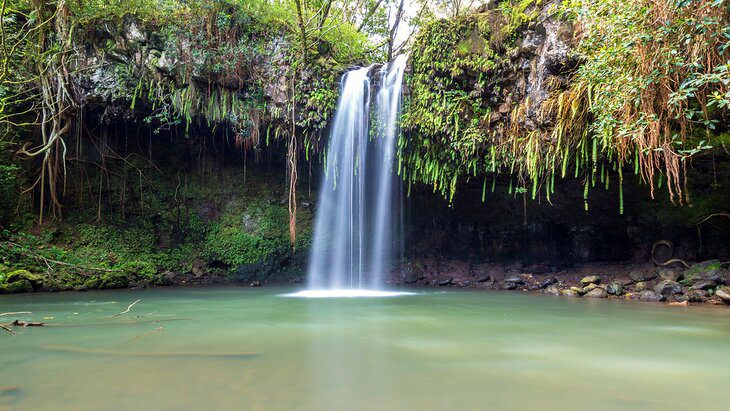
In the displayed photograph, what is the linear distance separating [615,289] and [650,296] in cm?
69

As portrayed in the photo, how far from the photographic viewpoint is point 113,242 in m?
11.1

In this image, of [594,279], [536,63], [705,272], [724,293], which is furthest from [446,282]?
[536,63]

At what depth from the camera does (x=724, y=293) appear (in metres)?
7.67

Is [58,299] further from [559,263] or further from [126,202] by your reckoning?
[559,263]

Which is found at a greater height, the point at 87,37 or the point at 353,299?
the point at 87,37

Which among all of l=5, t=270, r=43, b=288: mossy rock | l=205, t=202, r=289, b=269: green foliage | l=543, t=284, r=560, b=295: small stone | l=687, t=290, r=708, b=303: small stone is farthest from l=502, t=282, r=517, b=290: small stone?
l=5, t=270, r=43, b=288: mossy rock

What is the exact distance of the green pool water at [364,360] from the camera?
2.59 meters

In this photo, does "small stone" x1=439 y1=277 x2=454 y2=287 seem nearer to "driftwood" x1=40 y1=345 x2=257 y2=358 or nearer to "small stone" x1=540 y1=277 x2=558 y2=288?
"small stone" x1=540 y1=277 x2=558 y2=288

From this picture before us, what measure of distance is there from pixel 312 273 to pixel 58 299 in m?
5.99

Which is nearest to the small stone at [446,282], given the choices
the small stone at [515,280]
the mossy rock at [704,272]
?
the small stone at [515,280]

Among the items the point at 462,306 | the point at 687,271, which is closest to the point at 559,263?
the point at 687,271

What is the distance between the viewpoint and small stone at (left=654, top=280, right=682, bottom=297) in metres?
8.33

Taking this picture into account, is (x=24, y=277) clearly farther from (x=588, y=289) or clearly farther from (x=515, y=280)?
(x=588, y=289)

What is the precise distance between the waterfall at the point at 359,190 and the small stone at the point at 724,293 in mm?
6532
